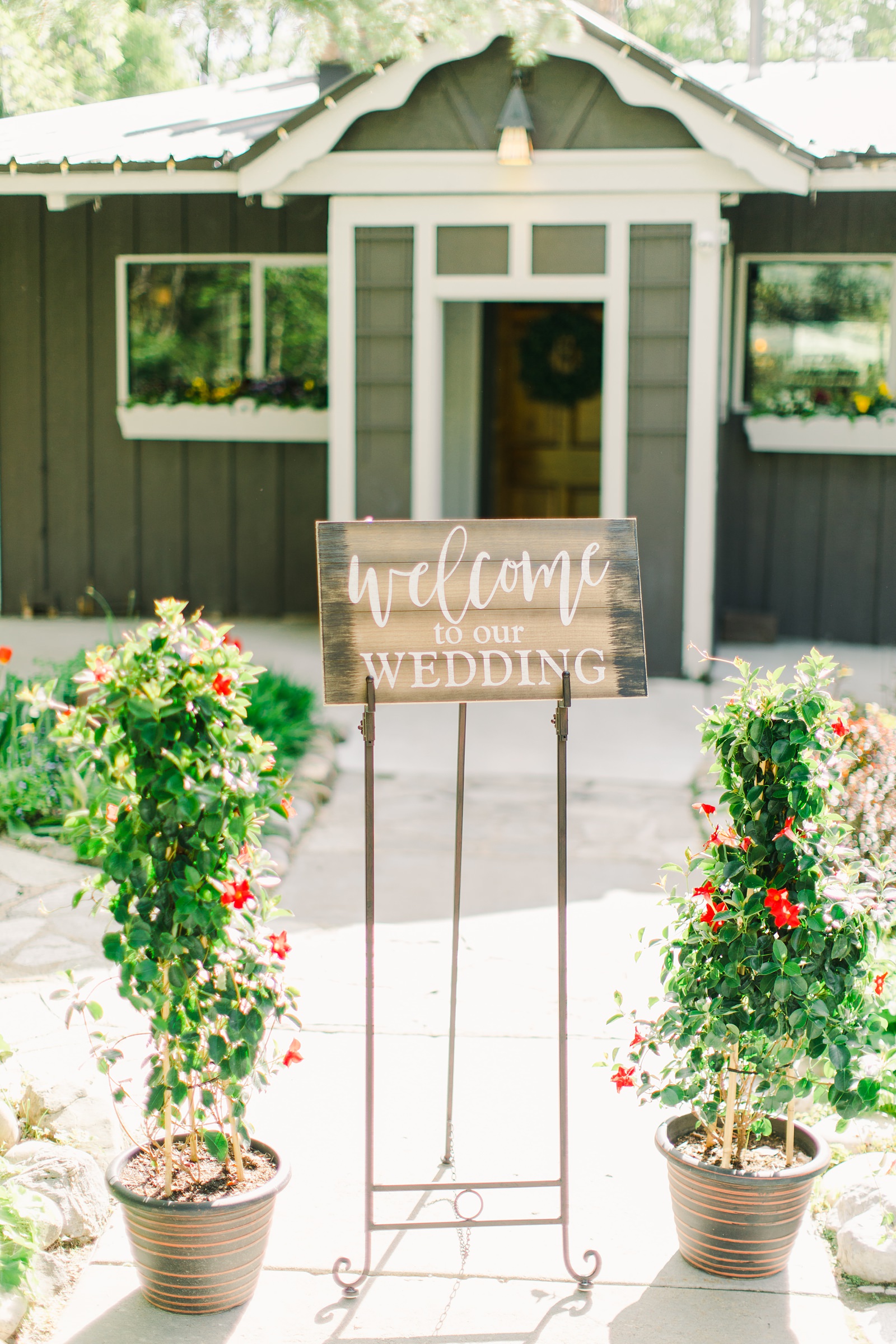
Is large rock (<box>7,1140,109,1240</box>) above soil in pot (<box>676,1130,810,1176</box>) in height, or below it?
below

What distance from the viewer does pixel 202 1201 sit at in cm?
262

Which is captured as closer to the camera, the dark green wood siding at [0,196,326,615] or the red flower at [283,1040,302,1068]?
the red flower at [283,1040,302,1068]

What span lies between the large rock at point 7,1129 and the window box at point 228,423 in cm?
643

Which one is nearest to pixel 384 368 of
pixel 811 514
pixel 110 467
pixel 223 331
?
pixel 223 331

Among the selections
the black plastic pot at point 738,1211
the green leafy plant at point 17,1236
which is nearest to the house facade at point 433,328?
the black plastic pot at point 738,1211

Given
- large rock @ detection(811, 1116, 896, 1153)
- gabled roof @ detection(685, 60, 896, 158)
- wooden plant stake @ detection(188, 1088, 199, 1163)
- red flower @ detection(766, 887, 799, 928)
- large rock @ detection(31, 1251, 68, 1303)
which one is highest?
gabled roof @ detection(685, 60, 896, 158)

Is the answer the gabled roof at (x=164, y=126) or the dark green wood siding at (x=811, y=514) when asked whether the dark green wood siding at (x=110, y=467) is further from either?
the dark green wood siding at (x=811, y=514)

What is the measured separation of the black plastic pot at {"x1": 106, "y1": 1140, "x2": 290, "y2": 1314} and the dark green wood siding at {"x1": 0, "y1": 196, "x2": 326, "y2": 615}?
684 centimetres

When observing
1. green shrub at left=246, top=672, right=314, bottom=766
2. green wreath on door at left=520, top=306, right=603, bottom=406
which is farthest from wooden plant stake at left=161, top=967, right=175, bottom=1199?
green wreath on door at left=520, top=306, right=603, bottom=406

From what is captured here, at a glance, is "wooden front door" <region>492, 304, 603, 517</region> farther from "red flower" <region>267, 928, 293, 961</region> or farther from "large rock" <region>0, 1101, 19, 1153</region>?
"red flower" <region>267, 928, 293, 961</region>

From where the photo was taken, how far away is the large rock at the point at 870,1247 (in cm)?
279

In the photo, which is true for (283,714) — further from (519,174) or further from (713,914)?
(713,914)

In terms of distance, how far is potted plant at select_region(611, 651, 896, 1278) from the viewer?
2.68m

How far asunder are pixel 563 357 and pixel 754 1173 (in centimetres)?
869
